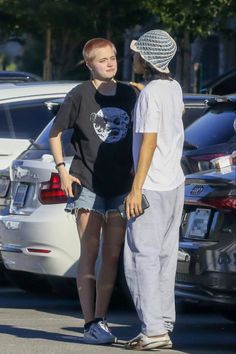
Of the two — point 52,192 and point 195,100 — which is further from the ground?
point 195,100

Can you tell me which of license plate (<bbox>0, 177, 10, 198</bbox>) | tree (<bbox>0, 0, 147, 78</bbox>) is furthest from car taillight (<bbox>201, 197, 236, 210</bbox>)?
tree (<bbox>0, 0, 147, 78</bbox>)

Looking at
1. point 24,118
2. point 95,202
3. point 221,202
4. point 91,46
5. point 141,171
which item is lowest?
point 24,118

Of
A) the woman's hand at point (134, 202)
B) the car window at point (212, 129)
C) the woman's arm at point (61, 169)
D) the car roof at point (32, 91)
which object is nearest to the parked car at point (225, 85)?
the car roof at point (32, 91)

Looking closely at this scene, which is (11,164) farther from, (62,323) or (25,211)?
(62,323)

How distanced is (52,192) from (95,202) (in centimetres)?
164

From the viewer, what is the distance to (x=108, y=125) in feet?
25.7

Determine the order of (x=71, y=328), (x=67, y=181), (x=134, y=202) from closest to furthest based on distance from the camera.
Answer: (x=134, y=202), (x=67, y=181), (x=71, y=328)

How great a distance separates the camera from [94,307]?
793cm

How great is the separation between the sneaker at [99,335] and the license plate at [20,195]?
211 cm

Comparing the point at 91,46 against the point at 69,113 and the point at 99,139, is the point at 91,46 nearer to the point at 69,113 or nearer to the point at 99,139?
the point at 69,113

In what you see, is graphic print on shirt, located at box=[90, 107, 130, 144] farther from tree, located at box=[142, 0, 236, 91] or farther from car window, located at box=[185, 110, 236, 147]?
tree, located at box=[142, 0, 236, 91]

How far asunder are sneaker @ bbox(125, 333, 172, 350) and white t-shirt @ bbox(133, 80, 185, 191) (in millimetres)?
929

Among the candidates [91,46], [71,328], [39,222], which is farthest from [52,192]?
[91,46]

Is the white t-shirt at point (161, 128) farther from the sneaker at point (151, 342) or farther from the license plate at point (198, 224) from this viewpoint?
the sneaker at point (151, 342)
